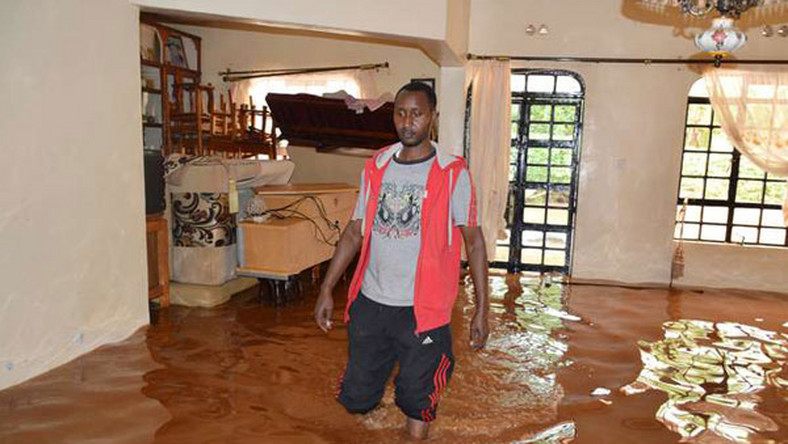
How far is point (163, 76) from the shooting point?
7516mm

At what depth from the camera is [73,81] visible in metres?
3.35

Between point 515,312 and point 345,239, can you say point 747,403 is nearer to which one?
point 515,312

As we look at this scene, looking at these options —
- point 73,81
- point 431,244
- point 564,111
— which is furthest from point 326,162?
point 431,244

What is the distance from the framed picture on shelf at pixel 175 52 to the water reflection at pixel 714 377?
21.6 feet

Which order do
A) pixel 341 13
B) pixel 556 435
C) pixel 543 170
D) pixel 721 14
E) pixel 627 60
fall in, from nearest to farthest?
pixel 556 435
pixel 721 14
pixel 341 13
pixel 627 60
pixel 543 170

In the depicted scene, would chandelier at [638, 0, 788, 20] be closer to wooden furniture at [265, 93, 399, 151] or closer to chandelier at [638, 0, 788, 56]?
chandelier at [638, 0, 788, 56]

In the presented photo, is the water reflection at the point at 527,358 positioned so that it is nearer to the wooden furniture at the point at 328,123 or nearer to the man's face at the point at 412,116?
the man's face at the point at 412,116

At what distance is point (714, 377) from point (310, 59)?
5.76 meters

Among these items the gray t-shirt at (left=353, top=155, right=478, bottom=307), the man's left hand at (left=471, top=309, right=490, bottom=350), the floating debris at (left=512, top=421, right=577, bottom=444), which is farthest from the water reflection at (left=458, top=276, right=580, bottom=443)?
the gray t-shirt at (left=353, top=155, right=478, bottom=307)

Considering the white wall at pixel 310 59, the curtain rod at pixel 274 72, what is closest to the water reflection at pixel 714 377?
the white wall at pixel 310 59

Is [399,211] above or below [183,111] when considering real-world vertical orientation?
below

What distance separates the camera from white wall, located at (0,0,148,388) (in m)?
3.04

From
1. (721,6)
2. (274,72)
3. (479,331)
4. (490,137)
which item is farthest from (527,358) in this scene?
(274,72)

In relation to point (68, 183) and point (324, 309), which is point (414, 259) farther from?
point (68, 183)
